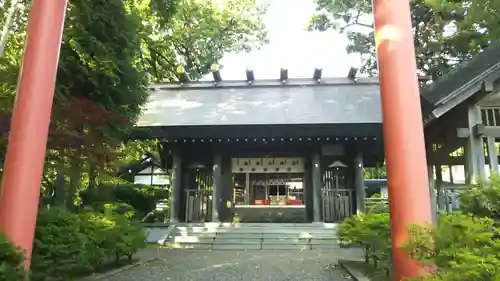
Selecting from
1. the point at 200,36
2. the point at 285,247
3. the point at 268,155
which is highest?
the point at 200,36

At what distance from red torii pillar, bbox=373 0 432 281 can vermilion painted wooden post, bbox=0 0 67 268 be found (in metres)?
3.59

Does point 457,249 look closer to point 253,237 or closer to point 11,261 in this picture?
point 11,261

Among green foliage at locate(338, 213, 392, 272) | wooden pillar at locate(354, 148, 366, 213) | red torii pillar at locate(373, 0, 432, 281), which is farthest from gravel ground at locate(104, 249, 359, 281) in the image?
wooden pillar at locate(354, 148, 366, 213)

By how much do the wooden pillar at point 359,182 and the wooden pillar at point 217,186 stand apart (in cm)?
517

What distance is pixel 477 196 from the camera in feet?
16.5

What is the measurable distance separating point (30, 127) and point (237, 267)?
197 inches

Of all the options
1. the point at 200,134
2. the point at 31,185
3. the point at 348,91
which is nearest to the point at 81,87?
the point at 31,185

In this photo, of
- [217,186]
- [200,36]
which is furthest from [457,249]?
[200,36]

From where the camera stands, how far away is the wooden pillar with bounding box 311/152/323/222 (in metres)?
14.4

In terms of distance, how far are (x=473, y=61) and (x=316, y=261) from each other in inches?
268

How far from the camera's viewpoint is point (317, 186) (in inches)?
577

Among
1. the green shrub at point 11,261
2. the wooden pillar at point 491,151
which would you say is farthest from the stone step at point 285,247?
the green shrub at point 11,261

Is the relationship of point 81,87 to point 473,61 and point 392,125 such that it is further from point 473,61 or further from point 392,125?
point 473,61

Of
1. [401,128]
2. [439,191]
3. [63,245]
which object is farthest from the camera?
[439,191]
